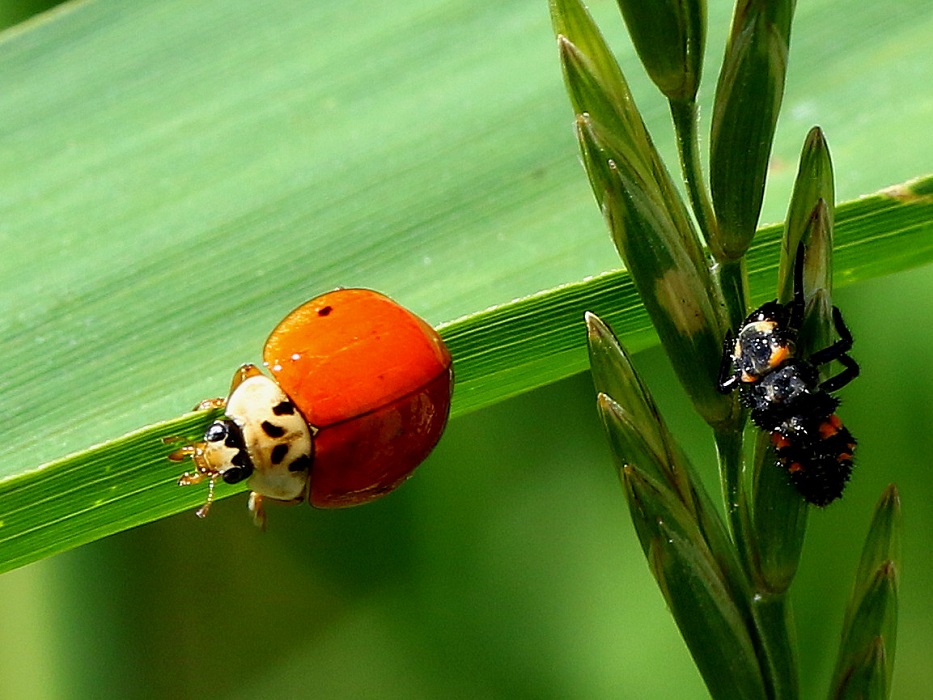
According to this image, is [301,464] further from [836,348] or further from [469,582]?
[836,348]

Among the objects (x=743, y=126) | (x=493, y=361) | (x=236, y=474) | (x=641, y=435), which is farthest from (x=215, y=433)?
(x=743, y=126)

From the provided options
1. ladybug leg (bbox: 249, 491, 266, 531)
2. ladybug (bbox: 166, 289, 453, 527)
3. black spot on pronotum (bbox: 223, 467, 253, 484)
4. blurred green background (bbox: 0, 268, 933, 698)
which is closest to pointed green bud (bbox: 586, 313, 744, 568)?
ladybug (bbox: 166, 289, 453, 527)

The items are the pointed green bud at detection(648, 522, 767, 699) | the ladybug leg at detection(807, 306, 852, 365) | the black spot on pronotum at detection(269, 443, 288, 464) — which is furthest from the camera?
the black spot on pronotum at detection(269, 443, 288, 464)

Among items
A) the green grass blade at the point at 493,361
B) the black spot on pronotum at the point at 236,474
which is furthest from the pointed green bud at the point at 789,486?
the black spot on pronotum at the point at 236,474

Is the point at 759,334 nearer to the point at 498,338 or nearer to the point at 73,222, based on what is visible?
the point at 498,338

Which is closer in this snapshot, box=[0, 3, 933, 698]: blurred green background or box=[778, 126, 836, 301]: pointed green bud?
box=[778, 126, 836, 301]: pointed green bud

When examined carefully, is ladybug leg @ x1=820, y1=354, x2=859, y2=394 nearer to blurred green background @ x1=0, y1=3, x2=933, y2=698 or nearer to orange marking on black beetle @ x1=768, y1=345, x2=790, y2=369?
orange marking on black beetle @ x1=768, y1=345, x2=790, y2=369
